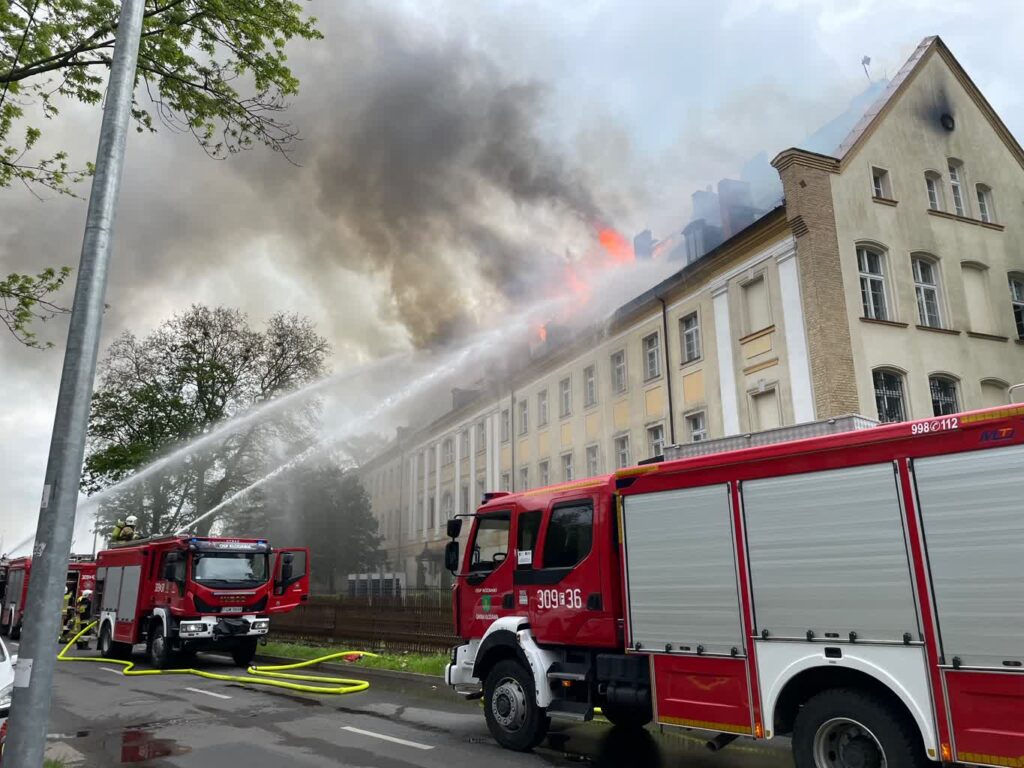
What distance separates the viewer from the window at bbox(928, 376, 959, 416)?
64.2ft

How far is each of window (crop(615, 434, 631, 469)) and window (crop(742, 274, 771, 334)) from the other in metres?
6.74

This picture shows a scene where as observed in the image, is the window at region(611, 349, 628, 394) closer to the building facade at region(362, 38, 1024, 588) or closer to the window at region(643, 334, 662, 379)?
the building facade at region(362, 38, 1024, 588)

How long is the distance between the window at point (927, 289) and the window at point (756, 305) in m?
3.99

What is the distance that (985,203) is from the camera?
74.6ft

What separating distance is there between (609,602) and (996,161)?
2331cm

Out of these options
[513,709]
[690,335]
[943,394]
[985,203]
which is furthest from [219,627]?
[985,203]

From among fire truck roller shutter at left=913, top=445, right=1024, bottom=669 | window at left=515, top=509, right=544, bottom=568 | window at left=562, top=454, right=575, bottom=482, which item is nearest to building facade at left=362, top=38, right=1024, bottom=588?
window at left=562, top=454, right=575, bottom=482

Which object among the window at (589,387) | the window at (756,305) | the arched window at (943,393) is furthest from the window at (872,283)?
the window at (589,387)

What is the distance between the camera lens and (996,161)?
23.3 m

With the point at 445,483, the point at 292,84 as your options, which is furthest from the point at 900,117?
the point at 445,483

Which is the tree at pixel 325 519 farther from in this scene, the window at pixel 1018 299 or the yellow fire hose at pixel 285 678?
the window at pixel 1018 299

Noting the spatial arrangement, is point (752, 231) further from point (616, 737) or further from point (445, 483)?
point (445, 483)

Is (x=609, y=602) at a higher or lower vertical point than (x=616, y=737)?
higher

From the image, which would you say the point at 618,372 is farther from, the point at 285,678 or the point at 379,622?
the point at 285,678
